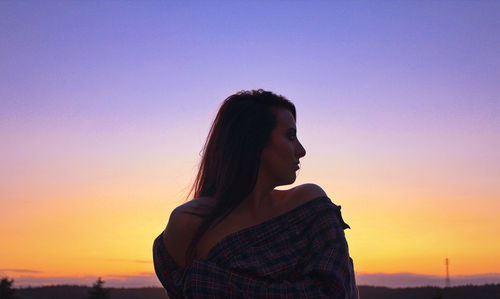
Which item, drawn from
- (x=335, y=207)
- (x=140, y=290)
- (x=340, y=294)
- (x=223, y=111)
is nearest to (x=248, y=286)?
(x=340, y=294)

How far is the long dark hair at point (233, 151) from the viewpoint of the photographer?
12.9ft

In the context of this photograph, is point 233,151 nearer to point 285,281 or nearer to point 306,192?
point 306,192

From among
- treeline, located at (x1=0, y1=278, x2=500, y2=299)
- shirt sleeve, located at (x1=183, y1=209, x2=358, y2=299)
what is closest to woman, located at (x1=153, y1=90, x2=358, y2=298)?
shirt sleeve, located at (x1=183, y1=209, x2=358, y2=299)

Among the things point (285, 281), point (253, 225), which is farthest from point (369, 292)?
point (285, 281)

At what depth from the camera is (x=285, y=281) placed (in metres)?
3.63

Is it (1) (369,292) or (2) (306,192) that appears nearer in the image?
(2) (306,192)

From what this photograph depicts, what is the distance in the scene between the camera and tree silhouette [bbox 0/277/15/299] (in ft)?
108

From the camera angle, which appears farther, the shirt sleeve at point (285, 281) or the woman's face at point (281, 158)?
the woman's face at point (281, 158)

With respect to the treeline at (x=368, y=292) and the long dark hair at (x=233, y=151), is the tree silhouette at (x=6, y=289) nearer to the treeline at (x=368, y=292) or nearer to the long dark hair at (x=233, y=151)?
the treeline at (x=368, y=292)

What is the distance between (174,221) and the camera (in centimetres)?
401

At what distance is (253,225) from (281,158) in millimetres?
495

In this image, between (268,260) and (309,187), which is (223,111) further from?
(268,260)

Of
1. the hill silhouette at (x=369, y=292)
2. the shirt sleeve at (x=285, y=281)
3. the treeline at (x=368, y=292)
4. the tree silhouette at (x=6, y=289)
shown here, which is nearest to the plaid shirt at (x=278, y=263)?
the shirt sleeve at (x=285, y=281)

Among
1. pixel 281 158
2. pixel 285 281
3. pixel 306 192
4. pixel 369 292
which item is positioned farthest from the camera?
pixel 369 292
